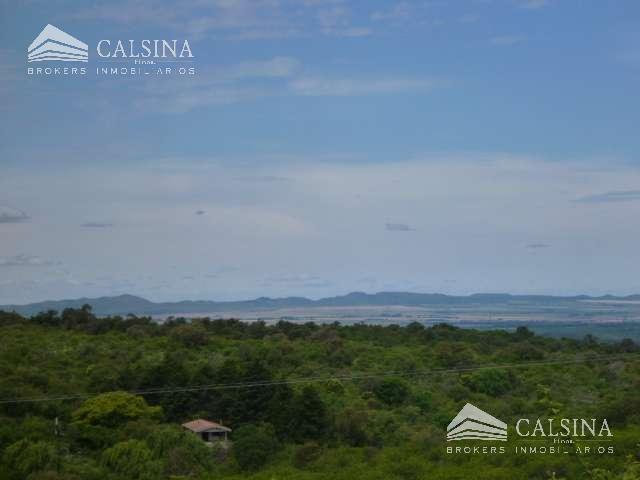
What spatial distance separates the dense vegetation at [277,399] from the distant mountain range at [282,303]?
5464mm

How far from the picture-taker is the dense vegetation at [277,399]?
15.7m

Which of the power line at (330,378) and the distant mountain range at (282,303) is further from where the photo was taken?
the distant mountain range at (282,303)

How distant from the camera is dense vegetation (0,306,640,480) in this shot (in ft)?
51.4

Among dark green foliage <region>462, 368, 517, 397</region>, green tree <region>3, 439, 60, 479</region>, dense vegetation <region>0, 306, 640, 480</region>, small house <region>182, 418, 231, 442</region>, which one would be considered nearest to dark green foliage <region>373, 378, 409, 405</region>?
dense vegetation <region>0, 306, 640, 480</region>

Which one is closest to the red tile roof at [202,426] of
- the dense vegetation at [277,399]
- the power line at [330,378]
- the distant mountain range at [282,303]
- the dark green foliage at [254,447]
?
the dense vegetation at [277,399]

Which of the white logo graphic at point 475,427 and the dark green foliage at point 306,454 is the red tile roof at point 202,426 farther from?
the white logo graphic at point 475,427

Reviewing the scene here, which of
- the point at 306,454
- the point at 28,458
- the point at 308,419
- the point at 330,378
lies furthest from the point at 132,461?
the point at 330,378

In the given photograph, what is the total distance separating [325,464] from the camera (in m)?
16.6

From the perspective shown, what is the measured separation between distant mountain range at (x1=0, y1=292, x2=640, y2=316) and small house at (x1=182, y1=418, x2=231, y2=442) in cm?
1901

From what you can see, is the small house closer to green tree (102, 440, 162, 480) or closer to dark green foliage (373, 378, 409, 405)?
green tree (102, 440, 162, 480)

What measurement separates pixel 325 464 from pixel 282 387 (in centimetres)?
410

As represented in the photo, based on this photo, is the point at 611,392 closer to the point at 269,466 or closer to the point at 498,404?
the point at 498,404

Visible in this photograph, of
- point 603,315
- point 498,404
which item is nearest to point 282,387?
point 498,404

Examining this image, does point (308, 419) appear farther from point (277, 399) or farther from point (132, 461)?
point (132, 461)
